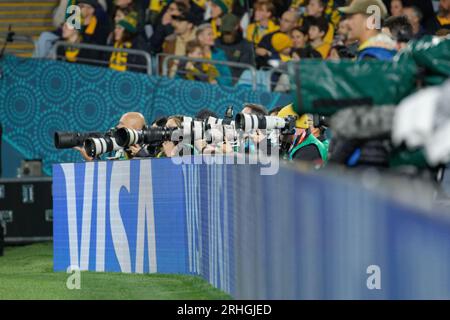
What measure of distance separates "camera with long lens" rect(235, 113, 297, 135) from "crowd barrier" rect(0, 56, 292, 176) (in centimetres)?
761

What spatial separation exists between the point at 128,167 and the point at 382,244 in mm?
5981

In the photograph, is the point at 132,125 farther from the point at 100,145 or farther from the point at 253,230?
the point at 253,230

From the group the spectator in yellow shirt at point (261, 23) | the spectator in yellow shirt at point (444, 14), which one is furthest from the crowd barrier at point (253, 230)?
the spectator in yellow shirt at point (444, 14)

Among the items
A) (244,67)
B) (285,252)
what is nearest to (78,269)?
(285,252)

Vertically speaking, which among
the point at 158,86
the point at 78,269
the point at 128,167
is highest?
the point at 158,86

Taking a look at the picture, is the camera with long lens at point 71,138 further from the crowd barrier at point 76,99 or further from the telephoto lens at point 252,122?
the crowd barrier at point 76,99

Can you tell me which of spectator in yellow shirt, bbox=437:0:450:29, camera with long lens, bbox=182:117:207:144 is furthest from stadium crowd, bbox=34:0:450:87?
camera with long lens, bbox=182:117:207:144

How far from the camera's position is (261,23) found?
17.5m

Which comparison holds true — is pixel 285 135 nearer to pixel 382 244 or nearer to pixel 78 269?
pixel 78 269

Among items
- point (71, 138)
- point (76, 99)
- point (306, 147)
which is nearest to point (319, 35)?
point (76, 99)

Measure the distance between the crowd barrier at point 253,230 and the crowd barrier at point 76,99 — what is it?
234 inches

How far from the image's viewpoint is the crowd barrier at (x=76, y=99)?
16.8 m

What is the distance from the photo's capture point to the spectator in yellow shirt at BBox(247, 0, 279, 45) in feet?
57.2

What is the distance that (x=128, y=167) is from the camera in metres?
10.2
